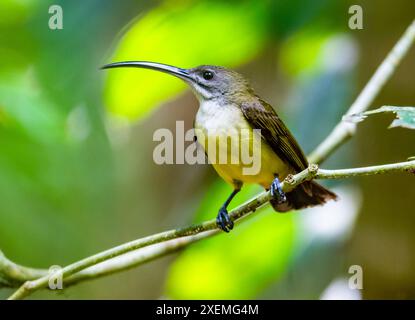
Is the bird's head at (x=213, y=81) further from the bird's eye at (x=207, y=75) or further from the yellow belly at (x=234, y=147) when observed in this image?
the yellow belly at (x=234, y=147)

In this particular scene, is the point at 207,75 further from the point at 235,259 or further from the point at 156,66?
the point at 235,259

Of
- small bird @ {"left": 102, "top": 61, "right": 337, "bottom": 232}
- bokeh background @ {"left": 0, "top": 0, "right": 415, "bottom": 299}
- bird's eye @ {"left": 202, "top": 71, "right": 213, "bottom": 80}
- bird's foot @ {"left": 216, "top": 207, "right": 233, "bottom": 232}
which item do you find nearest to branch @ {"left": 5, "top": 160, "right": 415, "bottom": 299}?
bird's foot @ {"left": 216, "top": 207, "right": 233, "bottom": 232}

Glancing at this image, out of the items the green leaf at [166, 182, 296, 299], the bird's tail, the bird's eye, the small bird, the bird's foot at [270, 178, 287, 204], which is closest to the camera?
the bird's foot at [270, 178, 287, 204]

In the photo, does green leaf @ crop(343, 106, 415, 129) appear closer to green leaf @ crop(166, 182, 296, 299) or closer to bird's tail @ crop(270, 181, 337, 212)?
bird's tail @ crop(270, 181, 337, 212)

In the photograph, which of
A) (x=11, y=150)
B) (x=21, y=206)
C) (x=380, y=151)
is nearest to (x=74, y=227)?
(x=21, y=206)

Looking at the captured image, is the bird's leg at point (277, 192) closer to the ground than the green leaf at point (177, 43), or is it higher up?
closer to the ground

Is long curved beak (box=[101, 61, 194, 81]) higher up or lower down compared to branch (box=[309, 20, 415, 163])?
higher up

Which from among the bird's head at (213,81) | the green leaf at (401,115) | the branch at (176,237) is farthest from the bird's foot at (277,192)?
the bird's head at (213,81)
